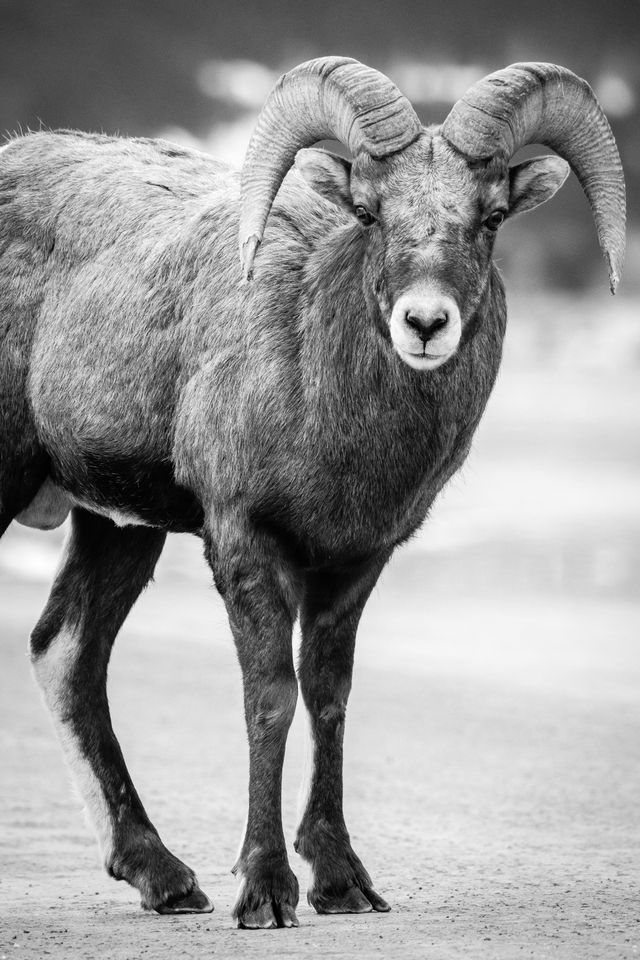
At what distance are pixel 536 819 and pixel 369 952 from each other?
5.22 metres

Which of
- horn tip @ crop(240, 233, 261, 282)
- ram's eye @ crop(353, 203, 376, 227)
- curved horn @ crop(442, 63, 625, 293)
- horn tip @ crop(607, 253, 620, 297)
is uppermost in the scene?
curved horn @ crop(442, 63, 625, 293)

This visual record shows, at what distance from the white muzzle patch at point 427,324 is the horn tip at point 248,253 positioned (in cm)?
75

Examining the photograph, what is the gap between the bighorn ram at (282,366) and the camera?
251 inches

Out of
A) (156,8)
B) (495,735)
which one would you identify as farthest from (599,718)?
(156,8)

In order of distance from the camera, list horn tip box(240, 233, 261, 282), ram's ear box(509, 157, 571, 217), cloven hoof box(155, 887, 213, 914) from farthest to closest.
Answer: cloven hoof box(155, 887, 213, 914)
ram's ear box(509, 157, 571, 217)
horn tip box(240, 233, 261, 282)

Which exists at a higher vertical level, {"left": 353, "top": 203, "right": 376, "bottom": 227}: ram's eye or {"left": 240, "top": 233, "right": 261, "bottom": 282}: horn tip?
{"left": 353, "top": 203, "right": 376, "bottom": 227}: ram's eye

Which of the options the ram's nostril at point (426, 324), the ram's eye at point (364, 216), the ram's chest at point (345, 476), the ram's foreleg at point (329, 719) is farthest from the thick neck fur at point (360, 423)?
the ram's nostril at point (426, 324)

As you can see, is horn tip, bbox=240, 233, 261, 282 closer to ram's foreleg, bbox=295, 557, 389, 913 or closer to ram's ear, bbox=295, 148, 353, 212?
ram's ear, bbox=295, 148, 353, 212

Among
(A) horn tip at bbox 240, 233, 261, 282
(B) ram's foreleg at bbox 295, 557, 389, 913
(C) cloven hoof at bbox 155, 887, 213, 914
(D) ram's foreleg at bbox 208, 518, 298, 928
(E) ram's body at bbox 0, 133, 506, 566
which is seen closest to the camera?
(D) ram's foreleg at bbox 208, 518, 298, 928

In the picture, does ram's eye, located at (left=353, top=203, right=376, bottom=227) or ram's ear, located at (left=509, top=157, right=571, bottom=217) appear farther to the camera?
ram's ear, located at (left=509, top=157, right=571, bottom=217)

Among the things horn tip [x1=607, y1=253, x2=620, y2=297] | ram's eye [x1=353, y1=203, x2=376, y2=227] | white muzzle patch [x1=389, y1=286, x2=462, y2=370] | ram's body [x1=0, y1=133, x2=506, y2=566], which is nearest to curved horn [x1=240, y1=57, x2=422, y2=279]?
ram's eye [x1=353, y1=203, x2=376, y2=227]

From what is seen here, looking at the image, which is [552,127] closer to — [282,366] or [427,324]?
[427,324]

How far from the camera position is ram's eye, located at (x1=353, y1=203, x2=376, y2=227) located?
6.45 m

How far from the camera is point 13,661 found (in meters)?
17.1
